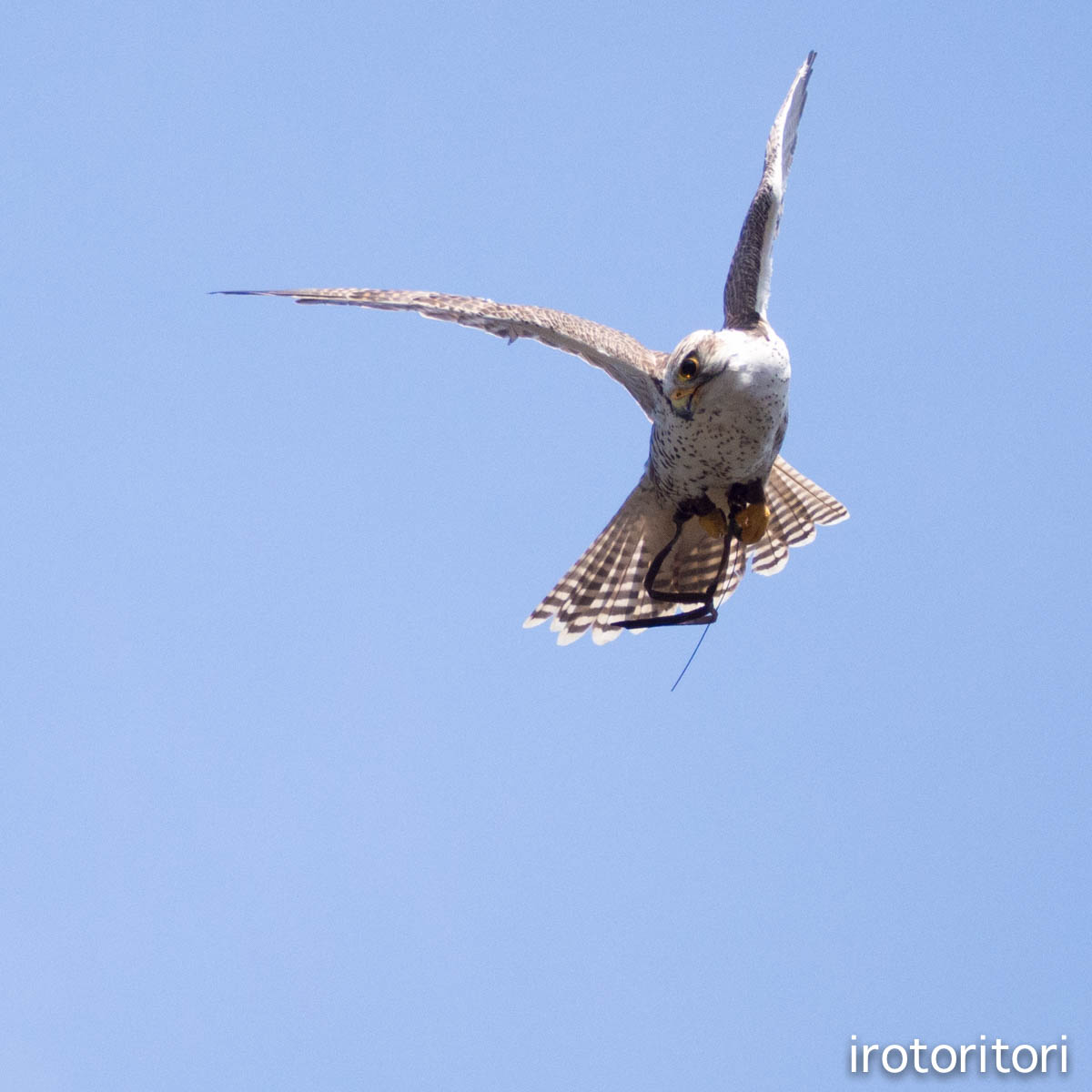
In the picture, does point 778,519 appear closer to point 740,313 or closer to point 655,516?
point 655,516

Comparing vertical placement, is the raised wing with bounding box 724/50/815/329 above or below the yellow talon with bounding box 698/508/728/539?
above

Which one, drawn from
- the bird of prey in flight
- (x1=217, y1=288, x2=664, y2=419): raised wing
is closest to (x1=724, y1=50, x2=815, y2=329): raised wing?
the bird of prey in flight

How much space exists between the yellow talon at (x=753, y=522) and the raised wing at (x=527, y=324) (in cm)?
87

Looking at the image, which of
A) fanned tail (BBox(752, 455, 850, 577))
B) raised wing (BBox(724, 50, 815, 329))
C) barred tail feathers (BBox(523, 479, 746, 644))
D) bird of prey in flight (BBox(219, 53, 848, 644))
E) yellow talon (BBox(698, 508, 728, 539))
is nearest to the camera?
bird of prey in flight (BBox(219, 53, 848, 644))

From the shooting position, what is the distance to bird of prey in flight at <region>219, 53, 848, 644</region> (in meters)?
9.27

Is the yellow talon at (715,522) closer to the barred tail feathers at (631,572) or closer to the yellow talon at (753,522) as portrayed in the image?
the yellow talon at (753,522)

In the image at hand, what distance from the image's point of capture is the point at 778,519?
457 inches

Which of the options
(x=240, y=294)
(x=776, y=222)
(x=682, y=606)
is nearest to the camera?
(x=240, y=294)

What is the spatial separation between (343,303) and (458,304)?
0.66 meters

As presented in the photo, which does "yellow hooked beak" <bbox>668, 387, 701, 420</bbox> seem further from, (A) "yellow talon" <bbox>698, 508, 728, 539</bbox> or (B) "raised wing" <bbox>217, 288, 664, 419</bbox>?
(A) "yellow talon" <bbox>698, 508, 728, 539</bbox>

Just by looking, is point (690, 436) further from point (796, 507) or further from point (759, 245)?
point (796, 507)

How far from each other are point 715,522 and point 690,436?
88 centimetres

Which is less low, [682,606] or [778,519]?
[778,519]

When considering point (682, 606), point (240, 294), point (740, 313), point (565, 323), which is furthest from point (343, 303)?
point (682, 606)
